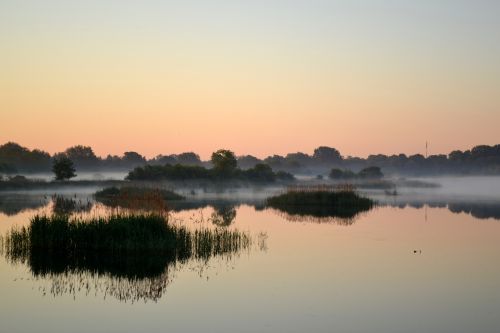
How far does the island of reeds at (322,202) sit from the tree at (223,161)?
95.4 feet

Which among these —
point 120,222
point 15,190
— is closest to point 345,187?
A: point 120,222

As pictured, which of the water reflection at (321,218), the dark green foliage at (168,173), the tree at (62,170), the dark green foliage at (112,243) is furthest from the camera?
the dark green foliage at (168,173)

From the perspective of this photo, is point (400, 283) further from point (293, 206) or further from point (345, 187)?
point (345, 187)

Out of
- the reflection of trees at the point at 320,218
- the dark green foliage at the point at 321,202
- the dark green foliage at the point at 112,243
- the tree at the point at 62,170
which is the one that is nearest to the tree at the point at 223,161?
the tree at the point at 62,170

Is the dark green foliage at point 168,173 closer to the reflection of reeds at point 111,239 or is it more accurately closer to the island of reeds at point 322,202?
the island of reeds at point 322,202

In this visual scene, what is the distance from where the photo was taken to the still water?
11625mm

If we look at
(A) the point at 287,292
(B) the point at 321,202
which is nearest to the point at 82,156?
(B) the point at 321,202

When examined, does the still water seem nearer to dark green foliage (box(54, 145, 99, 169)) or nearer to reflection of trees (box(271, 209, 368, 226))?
reflection of trees (box(271, 209, 368, 226))

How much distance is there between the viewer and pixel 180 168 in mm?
70375

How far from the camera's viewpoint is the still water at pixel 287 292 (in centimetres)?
1162

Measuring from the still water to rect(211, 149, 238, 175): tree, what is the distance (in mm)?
50572

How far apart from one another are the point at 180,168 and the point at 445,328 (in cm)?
6029

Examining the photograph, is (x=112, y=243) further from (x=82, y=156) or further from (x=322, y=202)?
(x=82, y=156)

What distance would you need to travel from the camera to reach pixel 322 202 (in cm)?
4244
